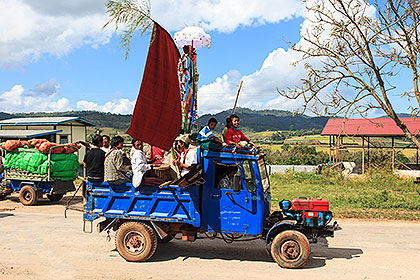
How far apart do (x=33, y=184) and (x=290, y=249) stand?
10474mm

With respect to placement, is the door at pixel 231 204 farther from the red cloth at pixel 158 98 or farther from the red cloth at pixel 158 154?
the red cloth at pixel 158 154

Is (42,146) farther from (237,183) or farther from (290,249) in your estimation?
(290,249)

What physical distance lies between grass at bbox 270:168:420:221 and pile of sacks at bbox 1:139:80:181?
7.69 m

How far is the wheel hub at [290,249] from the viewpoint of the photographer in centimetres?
696

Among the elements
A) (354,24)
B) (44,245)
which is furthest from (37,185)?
(354,24)

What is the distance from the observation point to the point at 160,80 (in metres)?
6.87

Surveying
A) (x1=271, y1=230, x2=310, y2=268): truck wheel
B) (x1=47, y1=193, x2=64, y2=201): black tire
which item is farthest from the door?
(x1=47, y1=193, x2=64, y2=201): black tire

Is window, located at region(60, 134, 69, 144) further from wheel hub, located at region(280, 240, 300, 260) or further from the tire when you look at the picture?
wheel hub, located at region(280, 240, 300, 260)

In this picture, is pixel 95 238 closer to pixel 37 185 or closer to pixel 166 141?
pixel 166 141

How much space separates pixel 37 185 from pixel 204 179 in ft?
30.1

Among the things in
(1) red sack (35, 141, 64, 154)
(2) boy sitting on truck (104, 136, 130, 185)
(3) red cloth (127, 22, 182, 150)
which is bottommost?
(2) boy sitting on truck (104, 136, 130, 185)

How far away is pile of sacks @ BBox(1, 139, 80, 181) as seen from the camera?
13391mm

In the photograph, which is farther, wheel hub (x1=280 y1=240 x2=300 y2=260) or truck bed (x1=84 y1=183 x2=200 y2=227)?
truck bed (x1=84 y1=183 x2=200 y2=227)

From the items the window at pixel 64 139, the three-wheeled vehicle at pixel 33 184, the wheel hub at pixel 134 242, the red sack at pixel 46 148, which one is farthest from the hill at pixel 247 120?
the wheel hub at pixel 134 242
